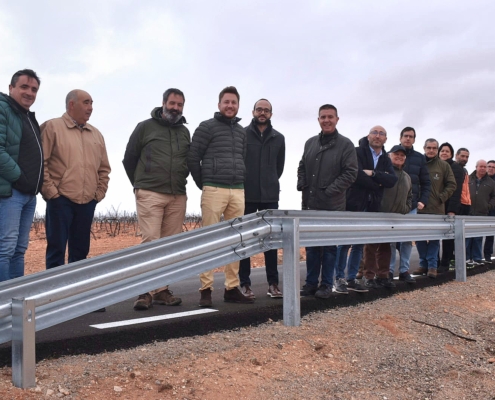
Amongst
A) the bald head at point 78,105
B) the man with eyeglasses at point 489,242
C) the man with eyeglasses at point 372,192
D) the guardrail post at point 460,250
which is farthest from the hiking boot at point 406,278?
the bald head at point 78,105

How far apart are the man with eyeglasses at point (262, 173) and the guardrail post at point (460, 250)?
129 inches

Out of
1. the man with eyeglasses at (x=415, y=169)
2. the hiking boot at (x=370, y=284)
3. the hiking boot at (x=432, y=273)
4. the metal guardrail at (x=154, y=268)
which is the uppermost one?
the man with eyeglasses at (x=415, y=169)

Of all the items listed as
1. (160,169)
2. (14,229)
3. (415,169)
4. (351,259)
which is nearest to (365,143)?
(415,169)

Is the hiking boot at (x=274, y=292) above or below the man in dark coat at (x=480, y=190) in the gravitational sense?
below

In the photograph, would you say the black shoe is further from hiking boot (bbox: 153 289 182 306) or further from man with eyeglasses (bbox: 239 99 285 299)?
hiking boot (bbox: 153 289 182 306)

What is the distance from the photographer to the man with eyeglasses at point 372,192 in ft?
21.2

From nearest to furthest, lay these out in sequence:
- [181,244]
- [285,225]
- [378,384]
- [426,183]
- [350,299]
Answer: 1. [378,384]
2. [181,244]
3. [285,225]
4. [350,299]
5. [426,183]

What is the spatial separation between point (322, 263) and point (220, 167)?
159 cm

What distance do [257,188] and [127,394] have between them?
3281 millimetres

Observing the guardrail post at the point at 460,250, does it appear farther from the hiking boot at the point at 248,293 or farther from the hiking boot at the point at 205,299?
the hiking boot at the point at 205,299

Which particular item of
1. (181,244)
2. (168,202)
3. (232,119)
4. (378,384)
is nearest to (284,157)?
(232,119)

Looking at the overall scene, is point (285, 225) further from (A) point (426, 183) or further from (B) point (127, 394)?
(A) point (426, 183)

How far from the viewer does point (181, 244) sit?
12.1ft

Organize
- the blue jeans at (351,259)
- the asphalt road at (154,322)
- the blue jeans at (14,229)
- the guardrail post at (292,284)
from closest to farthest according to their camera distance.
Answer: the asphalt road at (154,322) < the guardrail post at (292,284) < the blue jeans at (14,229) < the blue jeans at (351,259)
